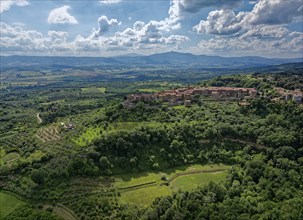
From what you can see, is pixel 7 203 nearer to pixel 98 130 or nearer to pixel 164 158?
pixel 98 130

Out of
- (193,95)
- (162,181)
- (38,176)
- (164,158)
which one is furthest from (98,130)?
(193,95)

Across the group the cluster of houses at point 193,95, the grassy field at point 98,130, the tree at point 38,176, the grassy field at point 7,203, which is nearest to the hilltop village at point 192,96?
the cluster of houses at point 193,95

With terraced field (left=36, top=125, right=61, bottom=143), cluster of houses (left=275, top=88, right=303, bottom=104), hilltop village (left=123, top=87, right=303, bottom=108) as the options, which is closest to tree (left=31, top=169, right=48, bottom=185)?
terraced field (left=36, top=125, right=61, bottom=143)

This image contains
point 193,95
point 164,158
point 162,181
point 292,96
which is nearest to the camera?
point 162,181

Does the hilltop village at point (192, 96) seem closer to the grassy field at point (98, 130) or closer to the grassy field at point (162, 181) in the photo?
the grassy field at point (98, 130)

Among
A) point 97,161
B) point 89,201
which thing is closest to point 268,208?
point 89,201

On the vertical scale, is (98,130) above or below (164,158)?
above

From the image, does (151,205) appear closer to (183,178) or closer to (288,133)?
(183,178)
